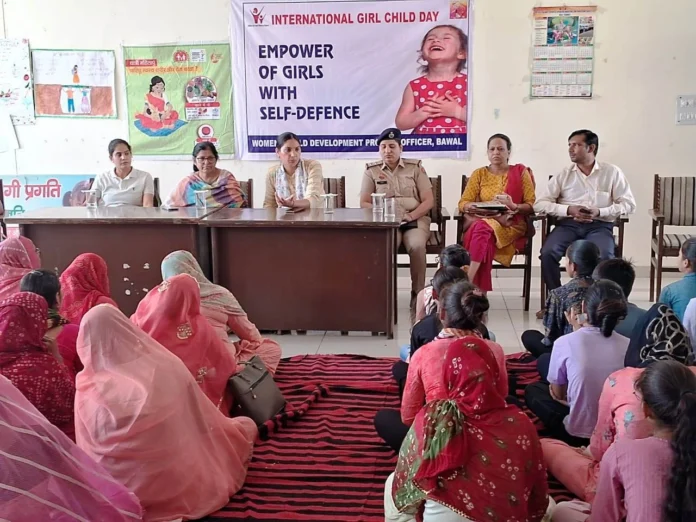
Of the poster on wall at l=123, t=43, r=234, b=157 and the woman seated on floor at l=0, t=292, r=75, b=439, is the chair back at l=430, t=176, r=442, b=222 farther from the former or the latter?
the woman seated on floor at l=0, t=292, r=75, b=439

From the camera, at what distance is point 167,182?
19.0 ft

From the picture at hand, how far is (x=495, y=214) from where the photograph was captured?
443 centimetres

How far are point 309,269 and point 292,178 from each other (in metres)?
1.04

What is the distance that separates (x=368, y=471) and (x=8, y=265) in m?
1.95

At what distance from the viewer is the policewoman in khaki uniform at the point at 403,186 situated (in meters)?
4.56

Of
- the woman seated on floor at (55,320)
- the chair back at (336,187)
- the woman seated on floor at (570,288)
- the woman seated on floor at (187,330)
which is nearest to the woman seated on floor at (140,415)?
the woman seated on floor at (187,330)

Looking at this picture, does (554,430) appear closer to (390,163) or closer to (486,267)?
(486,267)

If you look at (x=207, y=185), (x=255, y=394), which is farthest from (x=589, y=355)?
(x=207, y=185)

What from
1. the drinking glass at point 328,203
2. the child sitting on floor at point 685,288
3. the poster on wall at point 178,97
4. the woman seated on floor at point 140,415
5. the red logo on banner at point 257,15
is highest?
the red logo on banner at point 257,15

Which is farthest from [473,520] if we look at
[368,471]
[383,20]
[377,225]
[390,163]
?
[383,20]

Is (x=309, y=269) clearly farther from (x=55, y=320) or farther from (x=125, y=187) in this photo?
(x=125, y=187)

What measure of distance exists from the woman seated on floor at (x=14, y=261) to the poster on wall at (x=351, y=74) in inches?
102

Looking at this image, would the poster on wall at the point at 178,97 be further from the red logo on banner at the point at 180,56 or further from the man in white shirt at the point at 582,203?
the man in white shirt at the point at 582,203

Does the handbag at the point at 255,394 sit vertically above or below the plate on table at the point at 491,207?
below
